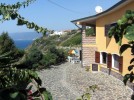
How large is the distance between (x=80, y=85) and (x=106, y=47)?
607 cm

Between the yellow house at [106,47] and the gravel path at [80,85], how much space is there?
0.77 metres

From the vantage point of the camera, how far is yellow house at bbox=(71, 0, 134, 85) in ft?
61.7

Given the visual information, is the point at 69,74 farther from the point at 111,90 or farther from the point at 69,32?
the point at 69,32

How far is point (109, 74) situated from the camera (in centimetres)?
2222

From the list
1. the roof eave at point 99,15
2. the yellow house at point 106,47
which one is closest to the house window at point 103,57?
the yellow house at point 106,47

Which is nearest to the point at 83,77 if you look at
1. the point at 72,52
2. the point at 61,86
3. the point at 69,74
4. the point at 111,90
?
the point at 69,74

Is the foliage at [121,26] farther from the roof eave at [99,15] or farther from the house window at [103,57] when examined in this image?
the house window at [103,57]

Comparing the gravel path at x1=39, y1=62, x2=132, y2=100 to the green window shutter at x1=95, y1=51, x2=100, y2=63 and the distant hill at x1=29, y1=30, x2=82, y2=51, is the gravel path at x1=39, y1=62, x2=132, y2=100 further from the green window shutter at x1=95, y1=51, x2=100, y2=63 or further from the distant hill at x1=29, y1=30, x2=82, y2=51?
the distant hill at x1=29, y1=30, x2=82, y2=51

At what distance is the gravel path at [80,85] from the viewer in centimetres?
1509

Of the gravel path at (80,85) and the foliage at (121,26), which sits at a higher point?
the foliage at (121,26)

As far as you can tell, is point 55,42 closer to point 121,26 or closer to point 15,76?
point 121,26

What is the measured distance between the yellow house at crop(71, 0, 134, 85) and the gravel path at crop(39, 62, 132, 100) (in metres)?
0.77

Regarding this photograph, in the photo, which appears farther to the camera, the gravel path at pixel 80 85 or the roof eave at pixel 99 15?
the roof eave at pixel 99 15

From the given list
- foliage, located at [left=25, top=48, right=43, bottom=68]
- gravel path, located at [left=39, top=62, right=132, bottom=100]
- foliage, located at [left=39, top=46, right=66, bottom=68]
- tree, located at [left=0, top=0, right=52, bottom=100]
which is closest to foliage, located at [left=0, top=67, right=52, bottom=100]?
tree, located at [left=0, top=0, right=52, bottom=100]
